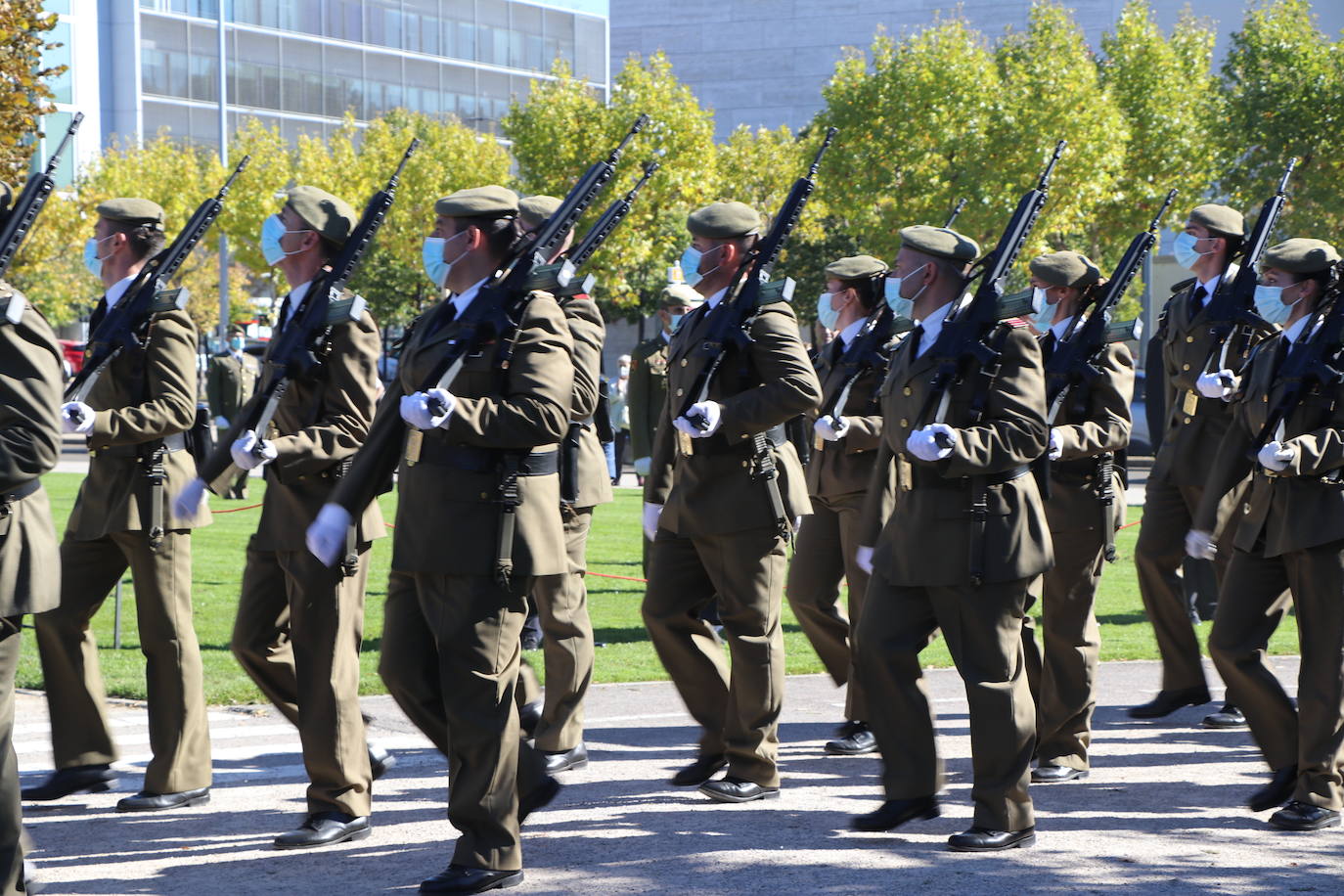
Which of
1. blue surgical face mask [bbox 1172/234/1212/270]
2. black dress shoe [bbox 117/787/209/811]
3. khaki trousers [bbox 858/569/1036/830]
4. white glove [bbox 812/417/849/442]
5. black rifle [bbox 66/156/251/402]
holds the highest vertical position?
blue surgical face mask [bbox 1172/234/1212/270]

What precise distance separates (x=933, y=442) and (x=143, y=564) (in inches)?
Answer: 116

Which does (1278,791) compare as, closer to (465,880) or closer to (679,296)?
(465,880)

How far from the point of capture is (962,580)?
585 cm

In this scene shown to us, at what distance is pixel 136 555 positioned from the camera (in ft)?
21.5

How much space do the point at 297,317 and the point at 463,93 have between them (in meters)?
76.0

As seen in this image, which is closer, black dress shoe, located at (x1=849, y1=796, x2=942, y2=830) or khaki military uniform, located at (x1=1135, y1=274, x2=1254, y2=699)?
black dress shoe, located at (x1=849, y1=796, x2=942, y2=830)

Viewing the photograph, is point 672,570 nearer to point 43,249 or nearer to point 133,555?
point 133,555

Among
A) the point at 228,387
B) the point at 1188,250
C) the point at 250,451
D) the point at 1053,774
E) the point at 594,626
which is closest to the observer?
the point at 250,451

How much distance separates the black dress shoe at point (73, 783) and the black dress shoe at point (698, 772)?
2171 millimetres

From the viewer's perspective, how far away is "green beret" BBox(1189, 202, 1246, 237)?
8242mm

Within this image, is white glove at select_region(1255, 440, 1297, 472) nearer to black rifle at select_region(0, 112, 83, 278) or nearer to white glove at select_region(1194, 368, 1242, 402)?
white glove at select_region(1194, 368, 1242, 402)

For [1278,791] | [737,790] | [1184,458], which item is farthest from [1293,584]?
[737,790]

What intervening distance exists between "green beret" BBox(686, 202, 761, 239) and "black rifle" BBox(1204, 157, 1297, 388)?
2.58 meters

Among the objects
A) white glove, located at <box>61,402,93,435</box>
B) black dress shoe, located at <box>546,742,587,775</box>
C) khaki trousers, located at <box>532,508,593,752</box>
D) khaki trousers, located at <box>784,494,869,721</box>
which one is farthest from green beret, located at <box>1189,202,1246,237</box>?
white glove, located at <box>61,402,93,435</box>
